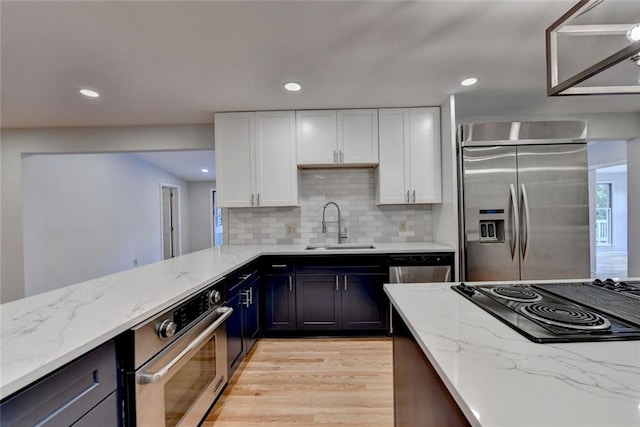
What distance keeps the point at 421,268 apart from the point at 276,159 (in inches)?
73.3

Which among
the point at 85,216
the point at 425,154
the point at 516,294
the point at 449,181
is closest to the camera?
the point at 516,294

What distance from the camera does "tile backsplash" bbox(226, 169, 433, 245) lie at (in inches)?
132

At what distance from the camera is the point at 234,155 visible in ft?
10.2

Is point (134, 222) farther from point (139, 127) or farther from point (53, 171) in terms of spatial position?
point (139, 127)

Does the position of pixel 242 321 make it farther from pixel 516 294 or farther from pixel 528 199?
pixel 528 199

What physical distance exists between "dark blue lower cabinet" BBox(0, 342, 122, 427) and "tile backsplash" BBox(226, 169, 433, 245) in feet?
8.14

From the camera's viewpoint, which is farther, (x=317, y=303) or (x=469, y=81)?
(x=317, y=303)

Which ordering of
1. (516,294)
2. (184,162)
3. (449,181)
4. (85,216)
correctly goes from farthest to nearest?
(184,162)
(85,216)
(449,181)
(516,294)

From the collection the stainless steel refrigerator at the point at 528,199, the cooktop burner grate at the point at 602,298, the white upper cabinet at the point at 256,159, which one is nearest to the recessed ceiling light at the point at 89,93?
the white upper cabinet at the point at 256,159

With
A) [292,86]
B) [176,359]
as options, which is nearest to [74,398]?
[176,359]

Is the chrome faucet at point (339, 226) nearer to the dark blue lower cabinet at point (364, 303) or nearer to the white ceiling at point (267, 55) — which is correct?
the dark blue lower cabinet at point (364, 303)

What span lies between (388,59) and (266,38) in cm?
Answer: 89

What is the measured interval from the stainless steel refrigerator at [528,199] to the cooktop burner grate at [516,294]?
5.09ft

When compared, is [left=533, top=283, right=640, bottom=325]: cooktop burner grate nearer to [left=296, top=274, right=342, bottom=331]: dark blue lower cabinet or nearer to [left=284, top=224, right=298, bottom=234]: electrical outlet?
[left=296, top=274, right=342, bottom=331]: dark blue lower cabinet
